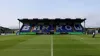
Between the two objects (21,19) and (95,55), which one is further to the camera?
(21,19)

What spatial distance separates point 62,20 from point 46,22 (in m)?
8.41

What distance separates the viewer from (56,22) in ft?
381

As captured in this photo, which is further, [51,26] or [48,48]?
[51,26]

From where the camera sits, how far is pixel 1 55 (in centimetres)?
1714

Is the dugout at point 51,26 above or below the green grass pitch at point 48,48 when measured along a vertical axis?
above

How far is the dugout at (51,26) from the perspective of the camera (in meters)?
112

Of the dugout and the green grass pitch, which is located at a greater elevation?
the dugout

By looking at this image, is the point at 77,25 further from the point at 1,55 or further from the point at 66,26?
the point at 1,55

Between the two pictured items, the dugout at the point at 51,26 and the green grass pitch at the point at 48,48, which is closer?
the green grass pitch at the point at 48,48

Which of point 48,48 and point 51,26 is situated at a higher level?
point 51,26

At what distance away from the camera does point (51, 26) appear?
378 ft

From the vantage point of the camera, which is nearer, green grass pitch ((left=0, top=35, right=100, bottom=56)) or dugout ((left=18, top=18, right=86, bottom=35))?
green grass pitch ((left=0, top=35, right=100, bottom=56))

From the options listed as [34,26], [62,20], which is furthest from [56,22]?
[34,26]

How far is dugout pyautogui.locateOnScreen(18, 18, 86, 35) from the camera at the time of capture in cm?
11175
